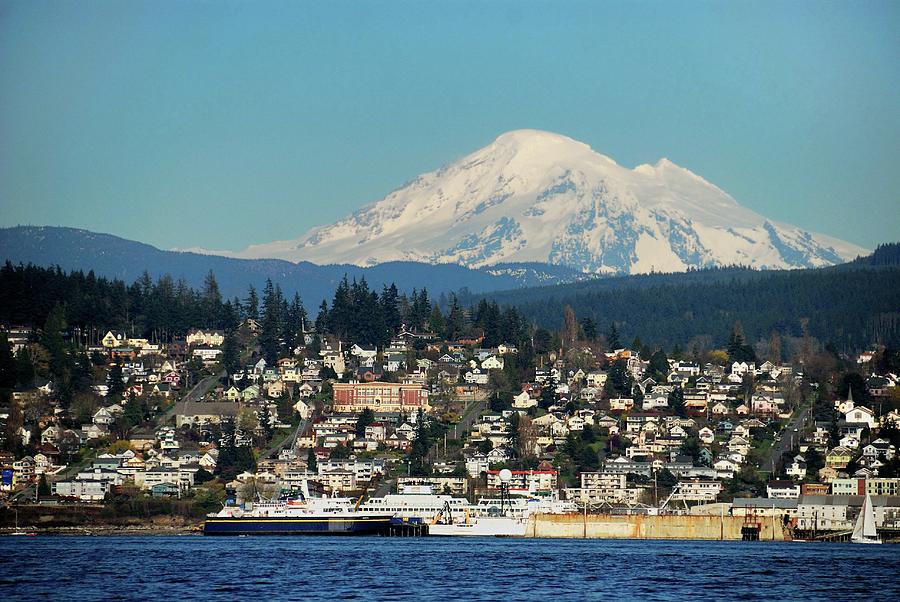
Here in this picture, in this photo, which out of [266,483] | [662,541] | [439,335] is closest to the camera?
[662,541]

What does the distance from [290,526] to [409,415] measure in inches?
1750

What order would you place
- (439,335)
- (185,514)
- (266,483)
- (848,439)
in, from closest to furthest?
(185,514), (266,483), (848,439), (439,335)

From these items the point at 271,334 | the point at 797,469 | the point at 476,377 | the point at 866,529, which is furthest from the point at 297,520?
the point at 271,334

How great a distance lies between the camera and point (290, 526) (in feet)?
379

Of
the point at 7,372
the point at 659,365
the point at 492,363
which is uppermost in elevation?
the point at 659,365

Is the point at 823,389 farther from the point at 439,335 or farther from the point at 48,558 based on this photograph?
the point at 48,558

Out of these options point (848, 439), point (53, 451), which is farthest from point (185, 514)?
point (848, 439)

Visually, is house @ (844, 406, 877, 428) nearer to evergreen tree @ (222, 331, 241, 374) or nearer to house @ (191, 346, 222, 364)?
evergreen tree @ (222, 331, 241, 374)

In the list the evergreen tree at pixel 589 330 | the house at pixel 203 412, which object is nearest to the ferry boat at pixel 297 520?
the house at pixel 203 412

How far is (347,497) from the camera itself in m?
128

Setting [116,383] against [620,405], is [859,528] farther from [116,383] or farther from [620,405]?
[116,383]

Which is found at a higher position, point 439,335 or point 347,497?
point 439,335

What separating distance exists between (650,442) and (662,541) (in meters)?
39.6

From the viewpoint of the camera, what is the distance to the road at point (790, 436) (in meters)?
144
